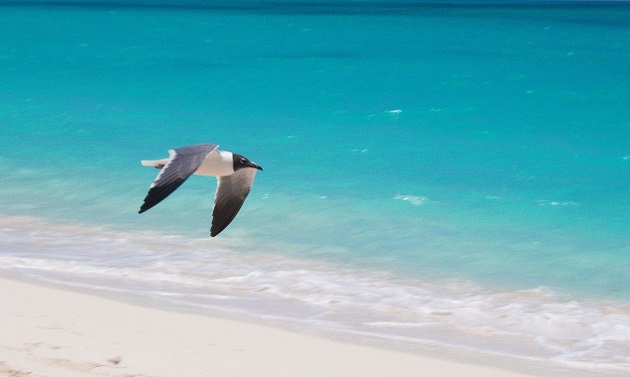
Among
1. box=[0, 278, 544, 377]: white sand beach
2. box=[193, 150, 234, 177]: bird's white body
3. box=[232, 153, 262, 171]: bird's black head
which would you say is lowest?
box=[0, 278, 544, 377]: white sand beach

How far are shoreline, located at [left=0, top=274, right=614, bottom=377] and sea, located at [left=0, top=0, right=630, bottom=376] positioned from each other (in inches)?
13.2

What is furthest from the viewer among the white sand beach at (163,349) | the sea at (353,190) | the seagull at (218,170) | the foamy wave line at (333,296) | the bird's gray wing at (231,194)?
the sea at (353,190)

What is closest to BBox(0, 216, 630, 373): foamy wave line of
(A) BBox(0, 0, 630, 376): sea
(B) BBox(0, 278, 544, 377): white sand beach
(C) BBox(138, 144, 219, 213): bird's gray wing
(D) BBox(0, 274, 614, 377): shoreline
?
(A) BBox(0, 0, 630, 376): sea

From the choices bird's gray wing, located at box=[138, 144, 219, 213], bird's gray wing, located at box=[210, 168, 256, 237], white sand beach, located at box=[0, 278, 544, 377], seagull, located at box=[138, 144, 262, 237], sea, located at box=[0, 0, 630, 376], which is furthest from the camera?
sea, located at box=[0, 0, 630, 376]

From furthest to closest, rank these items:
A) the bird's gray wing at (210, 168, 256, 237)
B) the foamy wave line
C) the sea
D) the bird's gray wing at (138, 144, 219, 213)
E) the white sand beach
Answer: the sea → the foamy wave line → the bird's gray wing at (210, 168, 256, 237) → the white sand beach → the bird's gray wing at (138, 144, 219, 213)

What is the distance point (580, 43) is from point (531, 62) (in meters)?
7.40

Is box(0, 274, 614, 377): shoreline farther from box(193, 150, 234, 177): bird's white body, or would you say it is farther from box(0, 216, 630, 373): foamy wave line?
box(193, 150, 234, 177): bird's white body

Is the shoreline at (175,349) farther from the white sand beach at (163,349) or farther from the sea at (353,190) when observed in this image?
the sea at (353,190)

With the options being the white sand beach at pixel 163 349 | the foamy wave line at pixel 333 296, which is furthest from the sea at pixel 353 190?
the white sand beach at pixel 163 349

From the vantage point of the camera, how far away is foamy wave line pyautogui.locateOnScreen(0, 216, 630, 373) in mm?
7797

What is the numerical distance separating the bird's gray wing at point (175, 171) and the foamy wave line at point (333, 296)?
2177mm

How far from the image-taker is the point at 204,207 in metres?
12.2

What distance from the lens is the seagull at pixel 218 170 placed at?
19.4ft

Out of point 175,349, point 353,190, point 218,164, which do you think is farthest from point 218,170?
point 353,190
